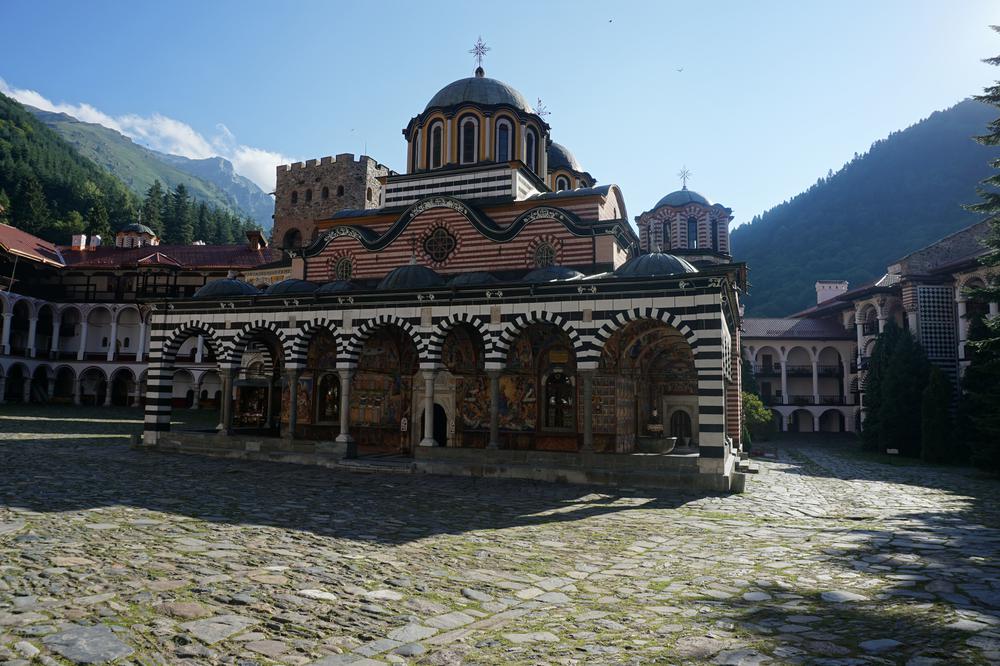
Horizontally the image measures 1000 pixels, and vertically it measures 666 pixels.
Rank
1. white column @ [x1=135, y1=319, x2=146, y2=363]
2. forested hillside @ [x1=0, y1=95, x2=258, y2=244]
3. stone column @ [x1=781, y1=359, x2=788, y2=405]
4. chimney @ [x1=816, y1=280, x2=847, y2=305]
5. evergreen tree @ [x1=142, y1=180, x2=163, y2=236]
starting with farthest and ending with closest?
evergreen tree @ [x1=142, y1=180, x2=163, y2=236]
forested hillside @ [x1=0, y1=95, x2=258, y2=244]
chimney @ [x1=816, y1=280, x2=847, y2=305]
stone column @ [x1=781, y1=359, x2=788, y2=405]
white column @ [x1=135, y1=319, x2=146, y2=363]

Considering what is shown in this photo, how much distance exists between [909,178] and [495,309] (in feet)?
263

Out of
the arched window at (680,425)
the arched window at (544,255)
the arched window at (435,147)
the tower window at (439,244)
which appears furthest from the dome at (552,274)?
the arched window at (435,147)

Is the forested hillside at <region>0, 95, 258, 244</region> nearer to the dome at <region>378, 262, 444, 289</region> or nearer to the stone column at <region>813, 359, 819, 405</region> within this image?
the dome at <region>378, 262, 444, 289</region>

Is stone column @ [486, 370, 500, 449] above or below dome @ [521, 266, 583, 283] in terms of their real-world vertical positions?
below

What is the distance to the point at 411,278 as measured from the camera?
1894 centimetres

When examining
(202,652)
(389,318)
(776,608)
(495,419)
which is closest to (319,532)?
(202,652)

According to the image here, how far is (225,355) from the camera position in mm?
20000

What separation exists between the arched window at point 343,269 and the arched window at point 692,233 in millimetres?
16387

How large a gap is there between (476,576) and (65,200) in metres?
79.0

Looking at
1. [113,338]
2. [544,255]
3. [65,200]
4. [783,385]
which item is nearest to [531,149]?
[544,255]

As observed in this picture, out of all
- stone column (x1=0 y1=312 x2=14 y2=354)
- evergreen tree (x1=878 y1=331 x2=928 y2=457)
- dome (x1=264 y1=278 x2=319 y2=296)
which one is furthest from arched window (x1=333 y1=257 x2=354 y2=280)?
stone column (x1=0 y1=312 x2=14 y2=354)

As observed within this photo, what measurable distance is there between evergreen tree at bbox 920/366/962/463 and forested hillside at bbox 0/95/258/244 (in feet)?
206

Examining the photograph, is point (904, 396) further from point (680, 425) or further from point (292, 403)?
point (292, 403)

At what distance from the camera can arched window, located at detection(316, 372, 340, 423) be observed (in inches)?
851
